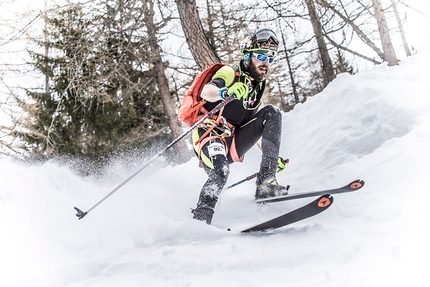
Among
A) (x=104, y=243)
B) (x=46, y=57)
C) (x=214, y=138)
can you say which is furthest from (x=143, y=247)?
(x=46, y=57)

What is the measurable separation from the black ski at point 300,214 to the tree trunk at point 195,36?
418cm

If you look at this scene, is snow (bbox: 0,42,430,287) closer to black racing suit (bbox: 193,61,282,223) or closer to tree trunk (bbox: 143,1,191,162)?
black racing suit (bbox: 193,61,282,223)

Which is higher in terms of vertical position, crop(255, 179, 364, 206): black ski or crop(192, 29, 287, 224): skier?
crop(192, 29, 287, 224): skier

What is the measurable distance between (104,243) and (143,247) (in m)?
0.41

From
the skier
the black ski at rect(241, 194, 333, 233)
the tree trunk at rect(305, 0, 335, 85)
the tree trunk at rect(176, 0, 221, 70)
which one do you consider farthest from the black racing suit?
the tree trunk at rect(305, 0, 335, 85)

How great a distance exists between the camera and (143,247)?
2.65 metres

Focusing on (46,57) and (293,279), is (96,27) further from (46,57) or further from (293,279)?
(46,57)

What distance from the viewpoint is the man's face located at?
3.62 m

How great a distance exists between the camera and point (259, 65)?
3.66 metres

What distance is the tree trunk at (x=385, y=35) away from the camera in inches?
271

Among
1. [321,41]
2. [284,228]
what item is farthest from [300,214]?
[321,41]

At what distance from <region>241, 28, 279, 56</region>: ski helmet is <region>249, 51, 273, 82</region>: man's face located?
66 millimetres

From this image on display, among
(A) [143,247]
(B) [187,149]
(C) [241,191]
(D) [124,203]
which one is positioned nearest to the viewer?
(A) [143,247]

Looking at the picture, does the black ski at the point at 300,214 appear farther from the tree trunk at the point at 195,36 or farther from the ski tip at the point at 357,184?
the tree trunk at the point at 195,36
